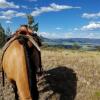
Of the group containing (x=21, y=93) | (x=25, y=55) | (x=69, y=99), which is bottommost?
(x=69, y=99)

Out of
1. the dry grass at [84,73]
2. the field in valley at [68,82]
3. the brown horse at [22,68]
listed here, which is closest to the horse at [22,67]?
the brown horse at [22,68]

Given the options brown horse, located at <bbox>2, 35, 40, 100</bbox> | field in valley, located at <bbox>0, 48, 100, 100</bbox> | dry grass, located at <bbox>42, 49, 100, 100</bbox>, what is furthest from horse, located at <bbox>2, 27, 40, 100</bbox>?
dry grass, located at <bbox>42, 49, 100, 100</bbox>

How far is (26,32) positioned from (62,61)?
6.54 metres

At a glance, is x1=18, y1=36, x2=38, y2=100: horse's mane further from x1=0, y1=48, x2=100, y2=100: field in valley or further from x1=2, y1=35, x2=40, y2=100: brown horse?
x1=0, y1=48, x2=100, y2=100: field in valley

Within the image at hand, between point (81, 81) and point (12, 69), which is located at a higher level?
point (12, 69)

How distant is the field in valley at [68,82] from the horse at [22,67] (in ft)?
7.49

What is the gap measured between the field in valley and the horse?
7.49 ft

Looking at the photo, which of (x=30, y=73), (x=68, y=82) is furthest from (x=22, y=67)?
(x=68, y=82)

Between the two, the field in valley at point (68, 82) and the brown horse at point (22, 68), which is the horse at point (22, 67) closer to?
the brown horse at point (22, 68)

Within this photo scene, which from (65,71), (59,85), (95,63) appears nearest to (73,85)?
(59,85)

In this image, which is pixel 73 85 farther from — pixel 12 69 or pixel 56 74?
pixel 12 69

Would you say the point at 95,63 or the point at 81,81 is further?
the point at 95,63

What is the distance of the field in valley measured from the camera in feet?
29.1

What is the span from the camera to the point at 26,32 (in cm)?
834
